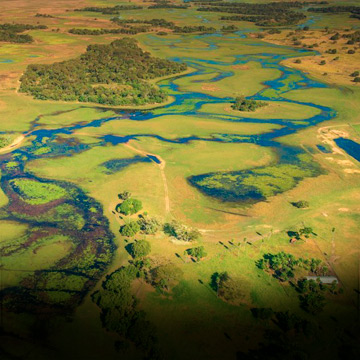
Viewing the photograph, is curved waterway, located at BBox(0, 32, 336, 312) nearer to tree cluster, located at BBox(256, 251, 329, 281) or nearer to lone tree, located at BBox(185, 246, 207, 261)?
lone tree, located at BBox(185, 246, 207, 261)

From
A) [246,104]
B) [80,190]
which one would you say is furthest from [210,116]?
[80,190]

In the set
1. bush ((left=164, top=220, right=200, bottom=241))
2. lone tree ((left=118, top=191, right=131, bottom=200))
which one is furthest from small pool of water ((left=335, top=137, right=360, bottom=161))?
lone tree ((left=118, top=191, right=131, bottom=200))

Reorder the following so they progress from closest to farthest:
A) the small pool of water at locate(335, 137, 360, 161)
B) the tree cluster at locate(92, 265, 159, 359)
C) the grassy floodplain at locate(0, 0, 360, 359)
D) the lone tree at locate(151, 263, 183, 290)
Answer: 1. the tree cluster at locate(92, 265, 159, 359)
2. the grassy floodplain at locate(0, 0, 360, 359)
3. the lone tree at locate(151, 263, 183, 290)
4. the small pool of water at locate(335, 137, 360, 161)

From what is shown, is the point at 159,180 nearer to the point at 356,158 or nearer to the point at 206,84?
the point at 356,158

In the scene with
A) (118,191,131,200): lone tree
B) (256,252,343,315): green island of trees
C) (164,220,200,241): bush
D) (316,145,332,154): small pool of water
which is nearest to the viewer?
(256,252,343,315): green island of trees

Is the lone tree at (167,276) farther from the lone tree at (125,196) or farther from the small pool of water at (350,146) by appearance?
the small pool of water at (350,146)

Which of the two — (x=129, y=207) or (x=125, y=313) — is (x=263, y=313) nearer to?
(x=125, y=313)
